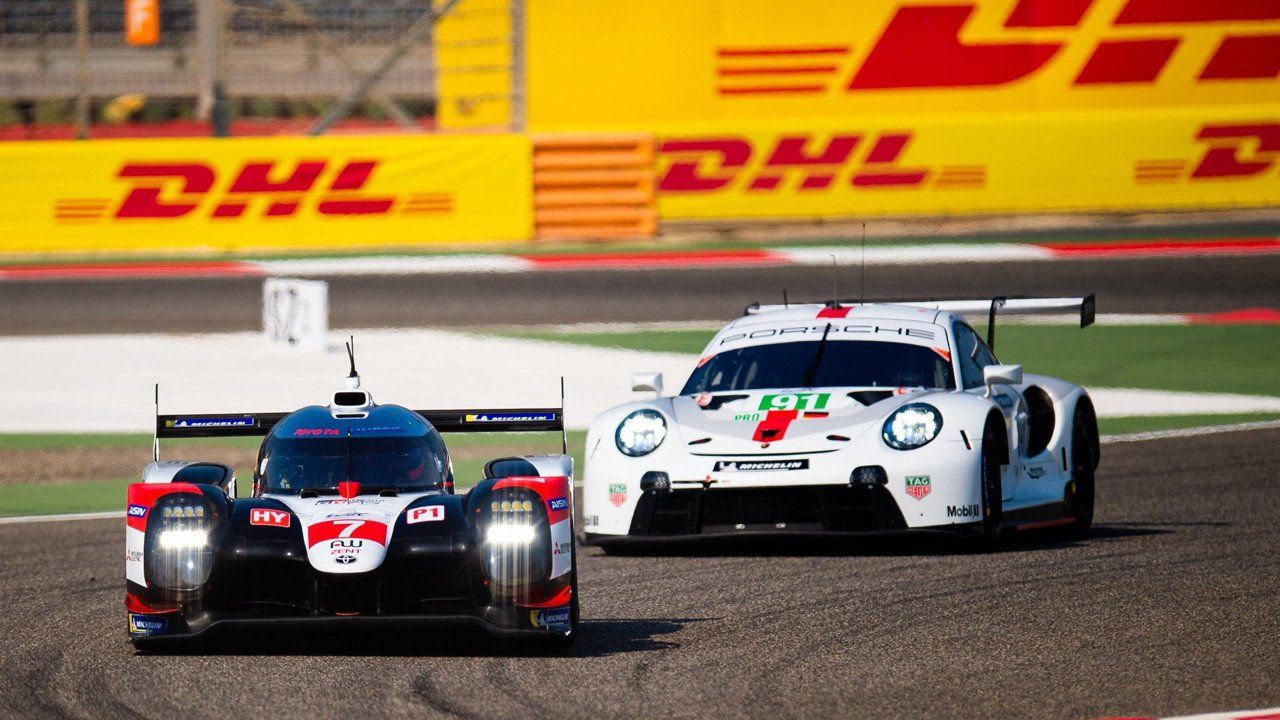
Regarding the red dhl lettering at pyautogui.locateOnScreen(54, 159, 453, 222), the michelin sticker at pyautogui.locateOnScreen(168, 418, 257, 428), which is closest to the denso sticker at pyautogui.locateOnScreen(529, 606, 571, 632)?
the michelin sticker at pyautogui.locateOnScreen(168, 418, 257, 428)

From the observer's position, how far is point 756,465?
959 cm

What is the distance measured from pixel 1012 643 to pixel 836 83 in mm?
18235

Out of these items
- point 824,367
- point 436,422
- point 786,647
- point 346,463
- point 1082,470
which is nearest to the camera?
point 786,647

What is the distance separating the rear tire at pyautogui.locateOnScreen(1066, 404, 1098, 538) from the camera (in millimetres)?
10851

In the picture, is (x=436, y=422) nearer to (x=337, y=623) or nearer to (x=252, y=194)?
(x=337, y=623)

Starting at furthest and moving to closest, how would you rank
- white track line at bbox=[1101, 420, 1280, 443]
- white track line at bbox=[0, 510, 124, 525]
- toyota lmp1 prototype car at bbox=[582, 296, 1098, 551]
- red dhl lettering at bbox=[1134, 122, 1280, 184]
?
1. red dhl lettering at bbox=[1134, 122, 1280, 184]
2. white track line at bbox=[1101, 420, 1280, 443]
3. white track line at bbox=[0, 510, 124, 525]
4. toyota lmp1 prototype car at bbox=[582, 296, 1098, 551]

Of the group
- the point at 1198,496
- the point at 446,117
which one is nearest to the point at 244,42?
the point at 446,117

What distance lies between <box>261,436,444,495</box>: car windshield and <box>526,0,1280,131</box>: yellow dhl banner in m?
17.6

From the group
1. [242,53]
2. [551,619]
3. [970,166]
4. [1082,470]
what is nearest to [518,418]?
[551,619]

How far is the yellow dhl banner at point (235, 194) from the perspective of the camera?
22.4 meters

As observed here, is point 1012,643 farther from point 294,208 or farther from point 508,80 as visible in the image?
point 508,80

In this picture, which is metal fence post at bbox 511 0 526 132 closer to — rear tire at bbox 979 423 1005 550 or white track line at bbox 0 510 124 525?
white track line at bbox 0 510 124 525

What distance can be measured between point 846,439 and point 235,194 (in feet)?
47.1

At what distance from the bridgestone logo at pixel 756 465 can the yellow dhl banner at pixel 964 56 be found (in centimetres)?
1568
